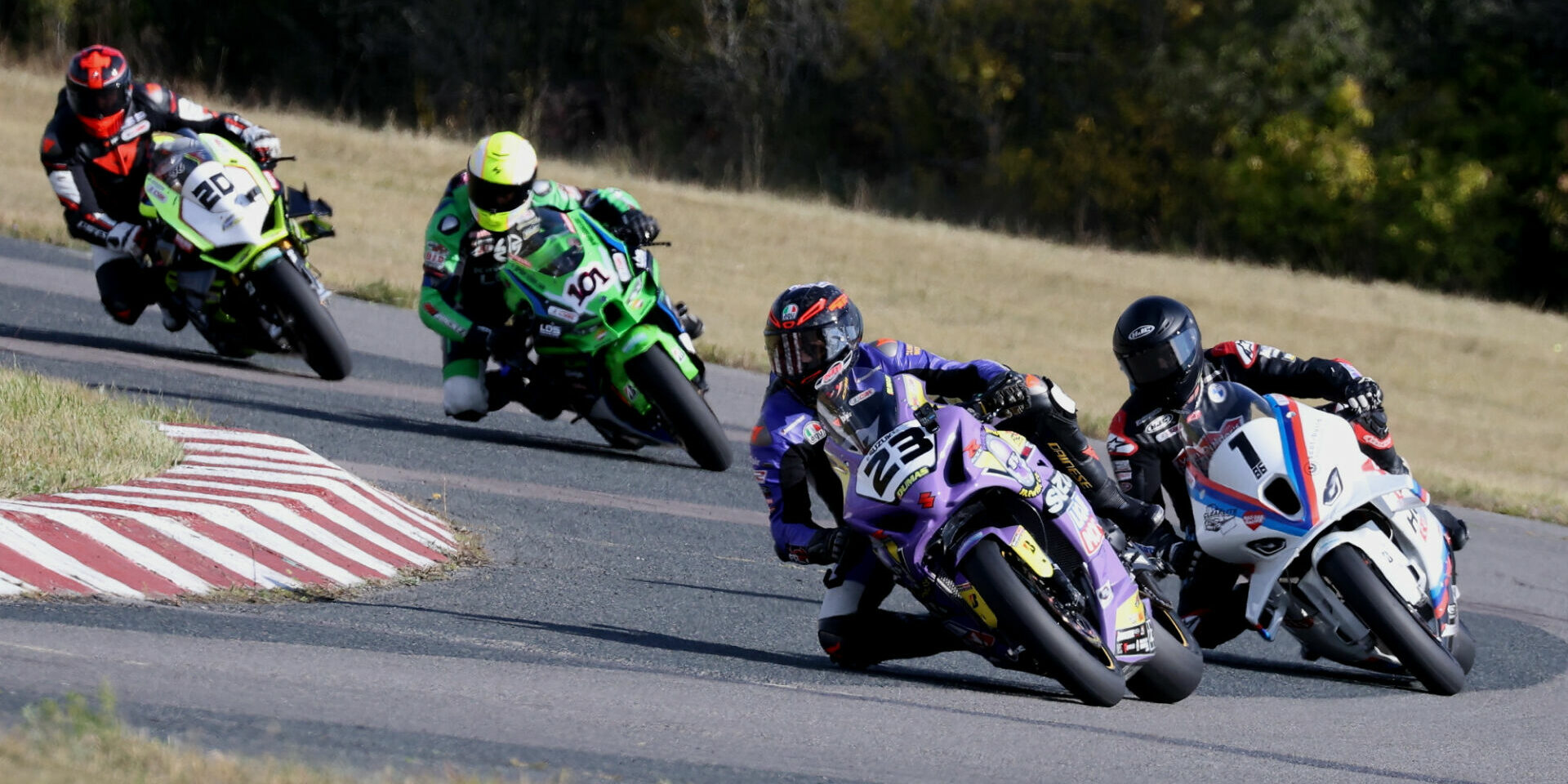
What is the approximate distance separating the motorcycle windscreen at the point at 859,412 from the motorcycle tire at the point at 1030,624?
63cm

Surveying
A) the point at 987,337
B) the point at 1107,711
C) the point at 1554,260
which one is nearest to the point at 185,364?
the point at 1107,711

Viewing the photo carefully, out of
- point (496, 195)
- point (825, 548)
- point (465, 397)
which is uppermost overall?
point (496, 195)

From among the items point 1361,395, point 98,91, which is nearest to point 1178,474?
point 1361,395

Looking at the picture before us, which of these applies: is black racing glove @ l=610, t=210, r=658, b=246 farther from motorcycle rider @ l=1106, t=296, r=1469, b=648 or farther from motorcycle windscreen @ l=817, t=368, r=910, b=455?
motorcycle windscreen @ l=817, t=368, r=910, b=455

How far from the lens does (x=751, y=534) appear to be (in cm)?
1026

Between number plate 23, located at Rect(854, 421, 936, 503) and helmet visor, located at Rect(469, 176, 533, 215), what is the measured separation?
17.0ft

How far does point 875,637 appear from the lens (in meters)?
7.16

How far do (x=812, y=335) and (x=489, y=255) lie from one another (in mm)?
4913

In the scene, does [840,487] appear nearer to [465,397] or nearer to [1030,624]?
[1030,624]

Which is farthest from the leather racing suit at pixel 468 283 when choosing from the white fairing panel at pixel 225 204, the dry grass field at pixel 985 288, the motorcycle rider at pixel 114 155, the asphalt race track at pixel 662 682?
the dry grass field at pixel 985 288

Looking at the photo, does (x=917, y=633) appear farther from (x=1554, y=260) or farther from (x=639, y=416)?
(x=1554, y=260)

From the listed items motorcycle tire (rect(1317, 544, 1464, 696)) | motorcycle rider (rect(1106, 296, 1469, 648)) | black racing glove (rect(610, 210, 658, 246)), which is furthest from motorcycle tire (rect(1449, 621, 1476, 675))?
black racing glove (rect(610, 210, 658, 246))

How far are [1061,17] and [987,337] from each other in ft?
58.6

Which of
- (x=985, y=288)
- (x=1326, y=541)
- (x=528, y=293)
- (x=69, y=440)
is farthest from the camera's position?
(x=985, y=288)
